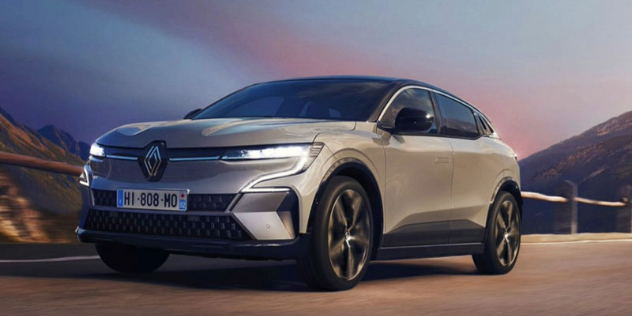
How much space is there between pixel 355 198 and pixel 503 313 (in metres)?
1.40

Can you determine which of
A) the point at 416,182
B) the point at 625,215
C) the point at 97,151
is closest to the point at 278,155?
the point at 97,151

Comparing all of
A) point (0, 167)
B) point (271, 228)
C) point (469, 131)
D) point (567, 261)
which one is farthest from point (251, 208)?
point (567, 261)

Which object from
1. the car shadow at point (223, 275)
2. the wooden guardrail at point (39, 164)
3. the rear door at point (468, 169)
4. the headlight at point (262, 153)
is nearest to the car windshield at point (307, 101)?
the rear door at point (468, 169)

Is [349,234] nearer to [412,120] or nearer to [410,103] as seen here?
[412,120]

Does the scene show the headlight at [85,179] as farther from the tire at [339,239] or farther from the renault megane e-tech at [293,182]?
the tire at [339,239]

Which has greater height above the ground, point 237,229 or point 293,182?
point 293,182

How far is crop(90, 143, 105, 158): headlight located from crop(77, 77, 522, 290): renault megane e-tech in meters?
0.02

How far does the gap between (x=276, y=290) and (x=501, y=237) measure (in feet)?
10.5

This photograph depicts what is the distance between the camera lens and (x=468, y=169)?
9266 mm

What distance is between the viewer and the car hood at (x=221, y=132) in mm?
7004

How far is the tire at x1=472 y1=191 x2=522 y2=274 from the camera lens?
966 centimetres

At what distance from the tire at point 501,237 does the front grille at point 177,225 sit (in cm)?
345

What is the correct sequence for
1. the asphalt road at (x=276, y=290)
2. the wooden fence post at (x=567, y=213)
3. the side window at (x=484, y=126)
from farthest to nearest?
the wooden fence post at (x=567, y=213) < the side window at (x=484, y=126) < the asphalt road at (x=276, y=290)

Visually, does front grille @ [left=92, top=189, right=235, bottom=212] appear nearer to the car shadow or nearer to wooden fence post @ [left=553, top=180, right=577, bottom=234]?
the car shadow
